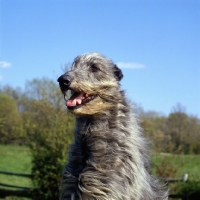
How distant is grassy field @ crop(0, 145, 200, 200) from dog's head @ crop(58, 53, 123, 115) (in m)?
7.71

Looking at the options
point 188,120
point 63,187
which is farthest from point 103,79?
point 188,120

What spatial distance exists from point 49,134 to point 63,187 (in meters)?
8.14

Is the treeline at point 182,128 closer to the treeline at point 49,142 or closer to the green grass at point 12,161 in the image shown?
the green grass at point 12,161

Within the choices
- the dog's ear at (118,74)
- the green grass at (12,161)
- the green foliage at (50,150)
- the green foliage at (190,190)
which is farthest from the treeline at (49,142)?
the green grass at (12,161)

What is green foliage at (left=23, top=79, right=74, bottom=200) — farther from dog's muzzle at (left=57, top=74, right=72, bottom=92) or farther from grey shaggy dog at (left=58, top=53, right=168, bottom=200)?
dog's muzzle at (left=57, top=74, right=72, bottom=92)

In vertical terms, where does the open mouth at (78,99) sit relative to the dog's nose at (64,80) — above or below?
below

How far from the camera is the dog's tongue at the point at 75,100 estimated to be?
185 inches

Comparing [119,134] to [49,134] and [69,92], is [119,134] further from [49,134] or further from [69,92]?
[49,134]

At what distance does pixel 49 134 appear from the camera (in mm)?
12961

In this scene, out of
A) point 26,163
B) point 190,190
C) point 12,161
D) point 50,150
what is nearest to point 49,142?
point 50,150

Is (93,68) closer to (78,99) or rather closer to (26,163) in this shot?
(78,99)

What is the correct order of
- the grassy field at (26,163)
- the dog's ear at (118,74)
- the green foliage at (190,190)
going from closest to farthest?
the dog's ear at (118,74) < the green foliage at (190,190) < the grassy field at (26,163)

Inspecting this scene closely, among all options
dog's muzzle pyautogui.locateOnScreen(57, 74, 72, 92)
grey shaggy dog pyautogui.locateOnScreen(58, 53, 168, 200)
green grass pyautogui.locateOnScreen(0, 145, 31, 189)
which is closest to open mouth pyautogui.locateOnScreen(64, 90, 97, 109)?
grey shaggy dog pyautogui.locateOnScreen(58, 53, 168, 200)

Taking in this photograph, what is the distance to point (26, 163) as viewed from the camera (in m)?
20.1
